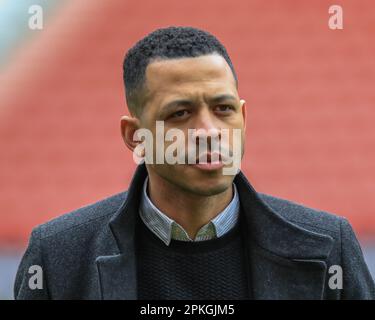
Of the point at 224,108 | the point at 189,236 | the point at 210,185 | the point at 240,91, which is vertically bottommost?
the point at 240,91

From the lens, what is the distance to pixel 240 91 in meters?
4.55

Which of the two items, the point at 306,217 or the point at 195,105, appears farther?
the point at 306,217

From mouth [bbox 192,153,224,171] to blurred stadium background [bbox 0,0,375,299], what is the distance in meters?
2.70

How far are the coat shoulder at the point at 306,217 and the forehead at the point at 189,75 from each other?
0.86 ft

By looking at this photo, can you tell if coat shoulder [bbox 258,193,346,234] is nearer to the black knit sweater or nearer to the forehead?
the black knit sweater

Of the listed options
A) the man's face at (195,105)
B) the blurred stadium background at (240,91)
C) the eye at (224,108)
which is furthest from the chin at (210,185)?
the blurred stadium background at (240,91)

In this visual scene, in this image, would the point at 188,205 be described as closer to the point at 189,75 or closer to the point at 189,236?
the point at 189,236

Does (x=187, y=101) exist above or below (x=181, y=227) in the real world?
above

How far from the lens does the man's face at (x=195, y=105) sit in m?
1.64

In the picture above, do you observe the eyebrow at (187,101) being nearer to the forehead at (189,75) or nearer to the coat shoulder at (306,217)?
the forehead at (189,75)

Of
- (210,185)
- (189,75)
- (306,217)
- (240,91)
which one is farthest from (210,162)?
(240,91)

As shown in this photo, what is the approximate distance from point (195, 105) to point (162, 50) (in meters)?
0.15

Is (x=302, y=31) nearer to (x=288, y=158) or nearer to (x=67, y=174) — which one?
(x=288, y=158)

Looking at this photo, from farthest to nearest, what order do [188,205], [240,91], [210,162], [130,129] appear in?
[240,91] → [130,129] → [188,205] → [210,162]
